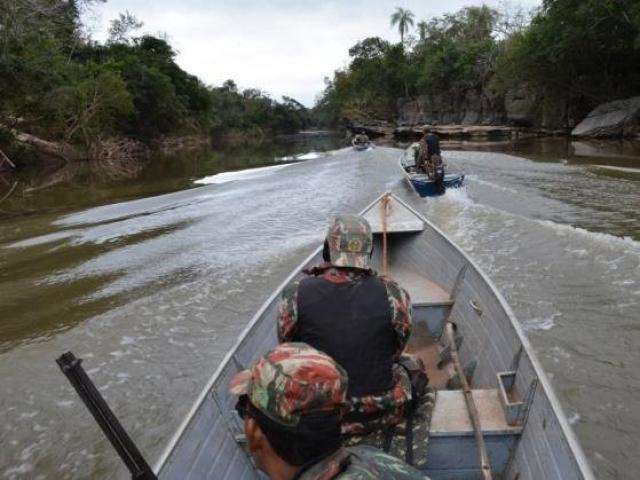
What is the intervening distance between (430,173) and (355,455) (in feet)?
38.7

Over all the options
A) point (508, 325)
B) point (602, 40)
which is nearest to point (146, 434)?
point (508, 325)

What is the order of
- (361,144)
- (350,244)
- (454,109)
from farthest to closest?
(454,109), (361,144), (350,244)

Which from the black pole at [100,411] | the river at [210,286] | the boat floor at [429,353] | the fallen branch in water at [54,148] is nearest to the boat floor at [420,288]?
the boat floor at [429,353]

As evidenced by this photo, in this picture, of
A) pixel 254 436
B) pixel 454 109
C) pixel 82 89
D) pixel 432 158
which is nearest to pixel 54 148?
pixel 82 89

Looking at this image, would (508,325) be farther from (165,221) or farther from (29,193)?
(29,193)

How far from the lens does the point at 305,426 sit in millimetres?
1323

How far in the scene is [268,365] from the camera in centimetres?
142

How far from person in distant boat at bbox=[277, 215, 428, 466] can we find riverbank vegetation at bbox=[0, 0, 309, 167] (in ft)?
60.0

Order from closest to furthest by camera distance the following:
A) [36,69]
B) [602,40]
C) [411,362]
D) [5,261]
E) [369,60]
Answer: [411,362], [5,261], [36,69], [602,40], [369,60]

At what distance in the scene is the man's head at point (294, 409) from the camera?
133 centimetres

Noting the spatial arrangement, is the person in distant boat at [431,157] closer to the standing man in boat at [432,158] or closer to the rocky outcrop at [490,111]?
the standing man in boat at [432,158]

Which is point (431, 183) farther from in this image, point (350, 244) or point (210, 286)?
point (350, 244)

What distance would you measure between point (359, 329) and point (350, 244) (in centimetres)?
47

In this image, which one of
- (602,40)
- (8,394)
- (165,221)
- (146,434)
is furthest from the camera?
(602,40)
